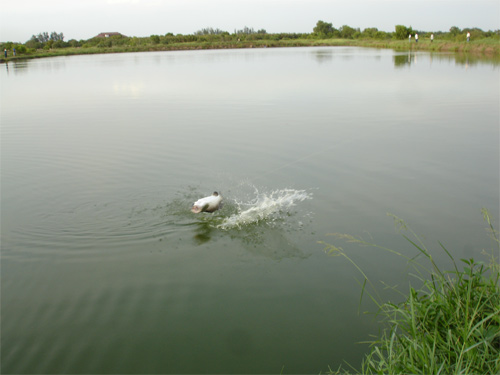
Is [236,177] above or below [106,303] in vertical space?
above

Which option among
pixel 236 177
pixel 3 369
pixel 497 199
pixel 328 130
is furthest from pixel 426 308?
pixel 328 130

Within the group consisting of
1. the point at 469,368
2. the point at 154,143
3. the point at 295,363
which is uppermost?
the point at 154,143

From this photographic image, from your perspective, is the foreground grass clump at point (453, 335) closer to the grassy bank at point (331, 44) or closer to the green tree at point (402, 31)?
the grassy bank at point (331, 44)

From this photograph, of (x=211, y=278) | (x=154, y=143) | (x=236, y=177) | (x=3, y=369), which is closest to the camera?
(x=3, y=369)

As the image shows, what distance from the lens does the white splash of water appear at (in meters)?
6.42

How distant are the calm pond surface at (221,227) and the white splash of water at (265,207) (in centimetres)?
3

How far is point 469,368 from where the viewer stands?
2.79m

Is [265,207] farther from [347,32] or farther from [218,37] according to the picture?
[347,32]

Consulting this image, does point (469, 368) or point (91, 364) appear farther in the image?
point (91, 364)

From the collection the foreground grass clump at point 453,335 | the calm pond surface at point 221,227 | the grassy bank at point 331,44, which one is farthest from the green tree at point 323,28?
the foreground grass clump at point 453,335

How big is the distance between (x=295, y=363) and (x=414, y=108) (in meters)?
12.1

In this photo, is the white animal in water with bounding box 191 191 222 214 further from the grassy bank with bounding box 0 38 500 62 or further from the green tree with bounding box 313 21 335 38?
the green tree with bounding box 313 21 335 38

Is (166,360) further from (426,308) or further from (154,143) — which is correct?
(154,143)

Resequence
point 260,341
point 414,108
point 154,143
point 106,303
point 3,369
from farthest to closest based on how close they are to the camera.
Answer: point 414,108 → point 154,143 → point 106,303 → point 260,341 → point 3,369
